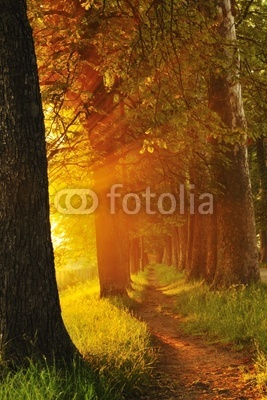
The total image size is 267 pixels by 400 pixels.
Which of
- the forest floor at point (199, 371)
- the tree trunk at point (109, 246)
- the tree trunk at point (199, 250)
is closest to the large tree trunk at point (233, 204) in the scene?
the forest floor at point (199, 371)

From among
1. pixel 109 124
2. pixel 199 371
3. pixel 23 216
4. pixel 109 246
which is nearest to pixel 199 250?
pixel 109 246

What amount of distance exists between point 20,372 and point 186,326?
5.96m

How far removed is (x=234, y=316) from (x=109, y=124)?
21.0 feet

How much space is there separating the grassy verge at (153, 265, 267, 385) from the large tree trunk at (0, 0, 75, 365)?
8.26 ft

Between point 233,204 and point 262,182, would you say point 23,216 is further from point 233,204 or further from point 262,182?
point 262,182

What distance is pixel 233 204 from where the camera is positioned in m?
11.5

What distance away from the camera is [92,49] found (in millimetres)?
11344

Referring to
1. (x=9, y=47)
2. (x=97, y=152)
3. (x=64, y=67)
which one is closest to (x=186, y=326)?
(x=97, y=152)

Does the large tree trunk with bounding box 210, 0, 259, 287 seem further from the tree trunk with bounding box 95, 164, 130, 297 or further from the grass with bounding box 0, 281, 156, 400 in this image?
the grass with bounding box 0, 281, 156, 400

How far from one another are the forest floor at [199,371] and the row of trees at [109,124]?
1.43 meters

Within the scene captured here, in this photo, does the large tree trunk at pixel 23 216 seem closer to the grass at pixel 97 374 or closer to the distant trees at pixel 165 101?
the grass at pixel 97 374

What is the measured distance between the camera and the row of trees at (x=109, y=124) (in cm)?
461

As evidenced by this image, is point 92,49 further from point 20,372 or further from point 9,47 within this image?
point 20,372

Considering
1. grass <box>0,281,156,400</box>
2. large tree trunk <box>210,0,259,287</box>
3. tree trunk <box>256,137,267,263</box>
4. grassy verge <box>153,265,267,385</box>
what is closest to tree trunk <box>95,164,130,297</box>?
grassy verge <box>153,265,267,385</box>
